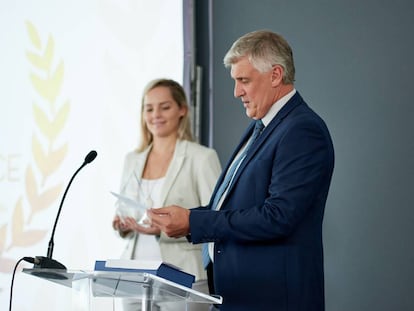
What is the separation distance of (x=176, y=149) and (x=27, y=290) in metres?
0.96

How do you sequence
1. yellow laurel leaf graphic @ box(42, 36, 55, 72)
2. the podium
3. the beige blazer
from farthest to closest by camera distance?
1. yellow laurel leaf graphic @ box(42, 36, 55, 72)
2. the beige blazer
3. the podium

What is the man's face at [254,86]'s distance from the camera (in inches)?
98.0

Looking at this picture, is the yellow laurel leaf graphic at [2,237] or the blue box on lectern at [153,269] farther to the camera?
the yellow laurel leaf graphic at [2,237]

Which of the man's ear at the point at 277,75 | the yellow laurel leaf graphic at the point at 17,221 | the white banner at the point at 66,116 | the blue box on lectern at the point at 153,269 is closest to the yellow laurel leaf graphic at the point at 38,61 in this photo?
the white banner at the point at 66,116

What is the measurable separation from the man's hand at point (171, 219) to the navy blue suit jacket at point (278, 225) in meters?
0.03

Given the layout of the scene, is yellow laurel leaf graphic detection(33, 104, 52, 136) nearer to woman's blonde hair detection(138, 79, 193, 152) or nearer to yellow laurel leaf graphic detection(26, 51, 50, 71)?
yellow laurel leaf graphic detection(26, 51, 50, 71)

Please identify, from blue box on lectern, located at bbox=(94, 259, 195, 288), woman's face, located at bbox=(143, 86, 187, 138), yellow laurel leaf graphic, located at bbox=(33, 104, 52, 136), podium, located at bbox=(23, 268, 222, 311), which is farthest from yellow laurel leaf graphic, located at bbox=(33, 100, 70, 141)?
blue box on lectern, located at bbox=(94, 259, 195, 288)

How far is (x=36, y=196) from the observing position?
11.9ft

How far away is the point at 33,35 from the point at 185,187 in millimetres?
1065

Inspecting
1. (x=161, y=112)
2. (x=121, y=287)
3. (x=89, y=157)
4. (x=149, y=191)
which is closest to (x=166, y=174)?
(x=149, y=191)

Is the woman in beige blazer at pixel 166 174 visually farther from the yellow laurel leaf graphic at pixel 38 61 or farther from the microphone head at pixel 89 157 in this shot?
the microphone head at pixel 89 157

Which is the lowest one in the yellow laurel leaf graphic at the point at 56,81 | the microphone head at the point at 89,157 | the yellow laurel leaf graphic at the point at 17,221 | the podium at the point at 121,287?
the podium at the point at 121,287

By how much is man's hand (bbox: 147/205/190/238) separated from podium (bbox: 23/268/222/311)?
245mm

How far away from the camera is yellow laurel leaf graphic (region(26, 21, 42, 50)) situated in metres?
3.65
